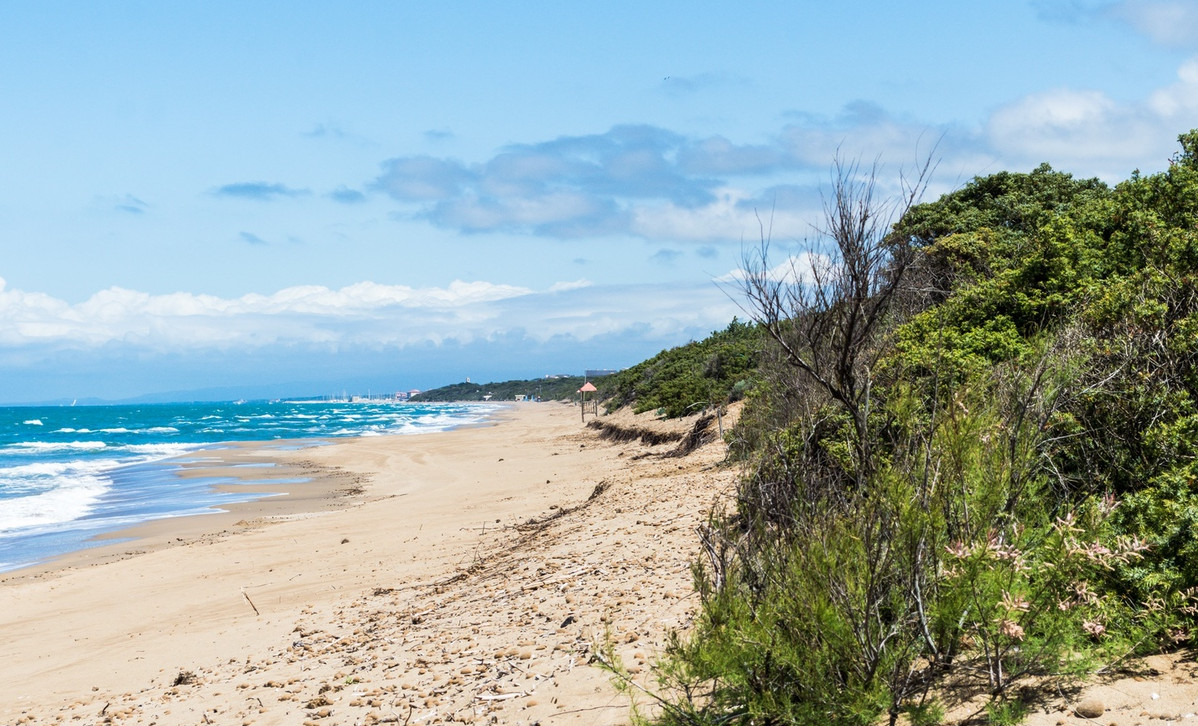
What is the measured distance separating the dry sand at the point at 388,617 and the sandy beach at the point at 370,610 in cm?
3

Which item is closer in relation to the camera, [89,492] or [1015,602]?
[1015,602]

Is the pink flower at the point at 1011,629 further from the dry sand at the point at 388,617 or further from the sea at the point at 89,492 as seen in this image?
the sea at the point at 89,492

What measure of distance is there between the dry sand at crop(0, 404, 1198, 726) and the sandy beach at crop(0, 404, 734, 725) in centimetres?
3

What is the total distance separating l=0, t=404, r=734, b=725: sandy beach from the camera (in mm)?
6309

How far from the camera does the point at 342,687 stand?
6629 mm

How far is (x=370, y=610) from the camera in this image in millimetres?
9258

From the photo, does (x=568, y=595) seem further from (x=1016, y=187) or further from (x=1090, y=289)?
(x=1016, y=187)

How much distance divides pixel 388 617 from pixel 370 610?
59 centimetres

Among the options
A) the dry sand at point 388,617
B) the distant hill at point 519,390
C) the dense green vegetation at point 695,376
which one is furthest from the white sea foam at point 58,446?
the distant hill at point 519,390

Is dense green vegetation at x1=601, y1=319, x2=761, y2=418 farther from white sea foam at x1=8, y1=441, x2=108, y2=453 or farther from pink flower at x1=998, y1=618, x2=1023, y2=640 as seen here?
white sea foam at x1=8, y1=441, x2=108, y2=453

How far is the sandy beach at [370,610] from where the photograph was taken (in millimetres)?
6309

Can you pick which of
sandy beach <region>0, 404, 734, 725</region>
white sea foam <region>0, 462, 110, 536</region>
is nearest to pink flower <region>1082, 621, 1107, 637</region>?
sandy beach <region>0, 404, 734, 725</region>

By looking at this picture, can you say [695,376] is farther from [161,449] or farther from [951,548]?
[951,548]

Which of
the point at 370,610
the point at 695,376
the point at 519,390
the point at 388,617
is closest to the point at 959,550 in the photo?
the point at 388,617
